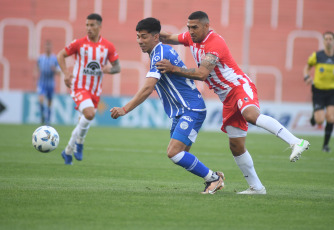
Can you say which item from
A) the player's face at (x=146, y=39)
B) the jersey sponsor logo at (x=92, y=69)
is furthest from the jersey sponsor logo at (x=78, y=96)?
the player's face at (x=146, y=39)

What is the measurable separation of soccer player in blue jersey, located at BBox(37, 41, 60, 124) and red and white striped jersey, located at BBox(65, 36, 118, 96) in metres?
10.6

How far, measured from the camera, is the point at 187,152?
22.9 ft

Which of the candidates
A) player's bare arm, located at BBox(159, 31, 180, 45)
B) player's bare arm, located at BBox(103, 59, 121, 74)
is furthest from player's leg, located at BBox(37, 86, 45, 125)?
player's bare arm, located at BBox(159, 31, 180, 45)

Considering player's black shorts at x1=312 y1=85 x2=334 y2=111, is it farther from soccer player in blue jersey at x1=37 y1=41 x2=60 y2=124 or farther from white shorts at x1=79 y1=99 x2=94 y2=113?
soccer player in blue jersey at x1=37 y1=41 x2=60 y2=124

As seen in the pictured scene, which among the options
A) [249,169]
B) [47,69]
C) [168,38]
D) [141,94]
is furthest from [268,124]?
[47,69]

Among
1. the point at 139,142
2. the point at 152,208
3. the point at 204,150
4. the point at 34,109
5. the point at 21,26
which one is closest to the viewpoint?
the point at 152,208

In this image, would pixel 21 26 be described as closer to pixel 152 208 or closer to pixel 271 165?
pixel 271 165

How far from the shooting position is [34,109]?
22.4 meters

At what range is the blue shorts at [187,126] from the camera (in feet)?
22.8

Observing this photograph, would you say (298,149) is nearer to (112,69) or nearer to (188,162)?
(188,162)

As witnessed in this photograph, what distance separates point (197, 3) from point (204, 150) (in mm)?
17502

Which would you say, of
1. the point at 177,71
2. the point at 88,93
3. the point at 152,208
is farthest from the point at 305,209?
the point at 88,93

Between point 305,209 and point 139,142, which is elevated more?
point 305,209

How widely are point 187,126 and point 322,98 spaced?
8.80 meters
